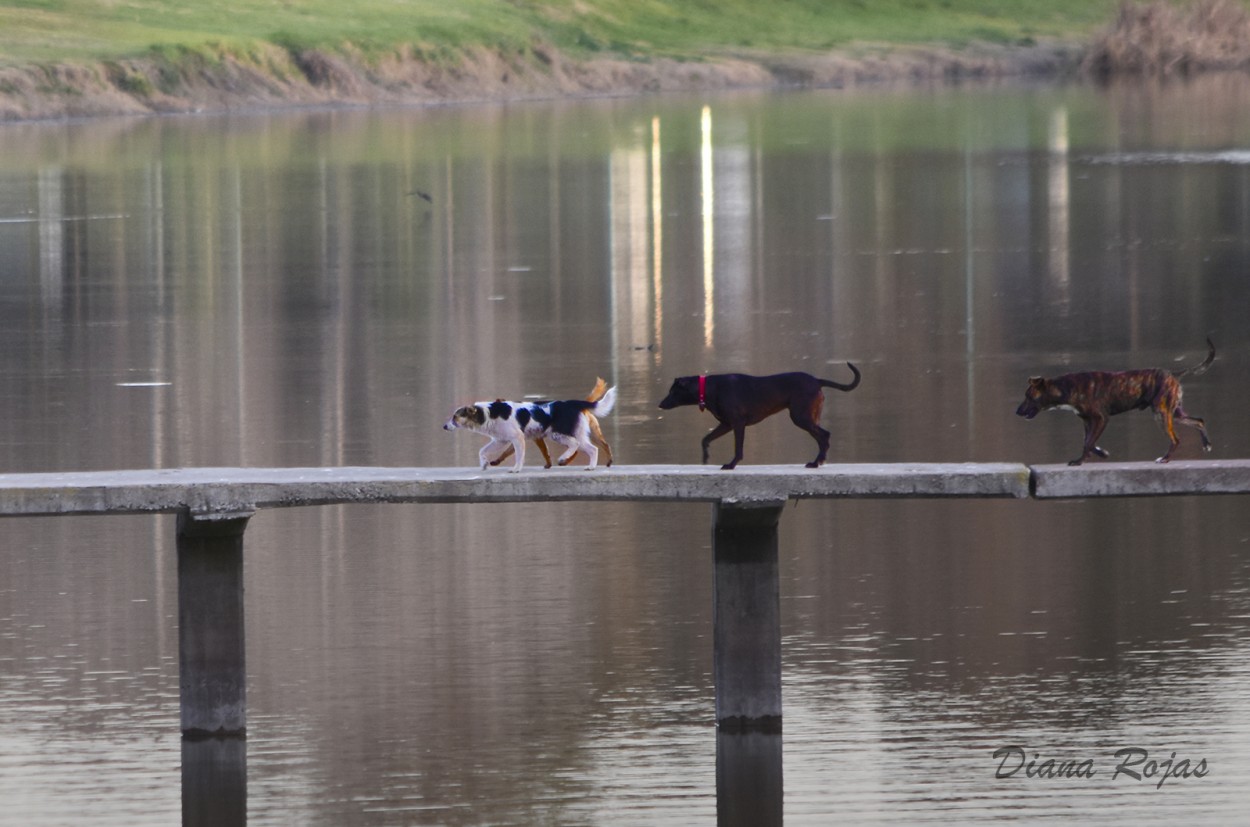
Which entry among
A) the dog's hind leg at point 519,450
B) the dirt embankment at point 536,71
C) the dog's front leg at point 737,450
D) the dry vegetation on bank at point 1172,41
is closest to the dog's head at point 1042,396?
the dog's front leg at point 737,450

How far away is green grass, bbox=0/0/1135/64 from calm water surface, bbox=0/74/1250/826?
176ft

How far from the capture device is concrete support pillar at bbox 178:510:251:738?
13.4 m

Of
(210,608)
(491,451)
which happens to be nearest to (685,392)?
(491,451)

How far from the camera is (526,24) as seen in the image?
123875 mm

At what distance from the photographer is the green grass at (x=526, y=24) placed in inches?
3935

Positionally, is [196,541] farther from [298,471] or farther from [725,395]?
[725,395]

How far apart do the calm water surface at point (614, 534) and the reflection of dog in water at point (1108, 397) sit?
150 cm

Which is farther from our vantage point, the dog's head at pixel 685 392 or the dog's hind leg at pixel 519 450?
the dog's head at pixel 685 392

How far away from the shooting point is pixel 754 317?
31172 millimetres

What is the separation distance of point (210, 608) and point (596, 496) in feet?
6.54

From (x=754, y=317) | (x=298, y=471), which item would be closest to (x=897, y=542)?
(x=298, y=471)

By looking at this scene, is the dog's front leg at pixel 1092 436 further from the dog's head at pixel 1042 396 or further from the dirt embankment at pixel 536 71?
the dirt embankment at pixel 536 71

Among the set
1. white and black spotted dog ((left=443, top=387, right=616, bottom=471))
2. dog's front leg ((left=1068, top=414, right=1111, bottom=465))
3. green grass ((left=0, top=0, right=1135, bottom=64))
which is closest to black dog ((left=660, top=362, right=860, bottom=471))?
white and black spotted dog ((left=443, top=387, right=616, bottom=471))

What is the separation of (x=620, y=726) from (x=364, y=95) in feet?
298
